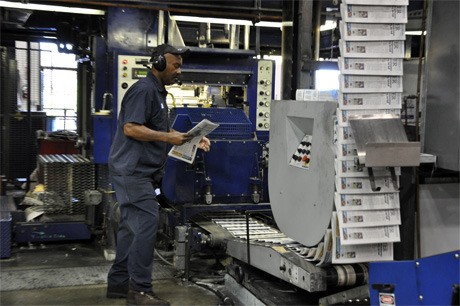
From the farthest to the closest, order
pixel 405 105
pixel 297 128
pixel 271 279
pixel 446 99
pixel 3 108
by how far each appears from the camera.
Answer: pixel 3 108
pixel 271 279
pixel 297 128
pixel 405 105
pixel 446 99

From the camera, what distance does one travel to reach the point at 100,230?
6820mm

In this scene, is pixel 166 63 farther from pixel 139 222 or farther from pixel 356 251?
pixel 356 251

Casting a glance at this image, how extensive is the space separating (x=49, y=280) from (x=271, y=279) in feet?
7.12

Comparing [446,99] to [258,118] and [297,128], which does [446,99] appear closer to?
[297,128]

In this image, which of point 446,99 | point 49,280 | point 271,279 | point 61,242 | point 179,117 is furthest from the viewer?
point 61,242

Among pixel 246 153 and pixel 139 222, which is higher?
pixel 246 153

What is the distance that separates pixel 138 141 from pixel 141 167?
0.20 metres

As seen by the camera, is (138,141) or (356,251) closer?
(356,251)

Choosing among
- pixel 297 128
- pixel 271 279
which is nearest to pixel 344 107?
pixel 297 128

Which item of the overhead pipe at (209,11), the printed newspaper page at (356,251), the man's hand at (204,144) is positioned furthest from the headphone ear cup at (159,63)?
the printed newspaper page at (356,251)

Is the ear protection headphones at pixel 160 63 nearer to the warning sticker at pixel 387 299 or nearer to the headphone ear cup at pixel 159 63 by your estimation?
the headphone ear cup at pixel 159 63

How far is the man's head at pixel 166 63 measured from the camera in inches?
182

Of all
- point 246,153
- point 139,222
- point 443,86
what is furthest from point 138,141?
point 443,86

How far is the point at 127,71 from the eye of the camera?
616cm
